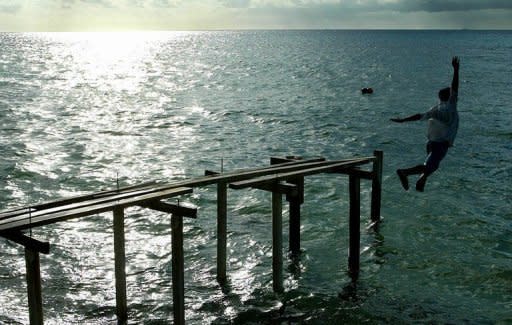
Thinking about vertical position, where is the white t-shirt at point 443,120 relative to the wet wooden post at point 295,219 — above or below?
above

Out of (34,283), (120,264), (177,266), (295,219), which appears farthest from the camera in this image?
(295,219)

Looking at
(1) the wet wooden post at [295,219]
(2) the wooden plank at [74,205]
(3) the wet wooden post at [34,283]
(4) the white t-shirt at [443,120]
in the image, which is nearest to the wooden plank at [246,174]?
(1) the wet wooden post at [295,219]

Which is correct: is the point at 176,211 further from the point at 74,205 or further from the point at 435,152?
the point at 435,152

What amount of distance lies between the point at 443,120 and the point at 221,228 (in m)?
5.47

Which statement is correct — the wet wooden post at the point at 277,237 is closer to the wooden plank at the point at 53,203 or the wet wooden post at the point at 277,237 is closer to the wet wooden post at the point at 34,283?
the wooden plank at the point at 53,203

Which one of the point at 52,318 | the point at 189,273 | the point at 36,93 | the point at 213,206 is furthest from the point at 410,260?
the point at 36,93

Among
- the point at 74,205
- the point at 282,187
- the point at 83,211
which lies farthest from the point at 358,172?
the point at 83,211

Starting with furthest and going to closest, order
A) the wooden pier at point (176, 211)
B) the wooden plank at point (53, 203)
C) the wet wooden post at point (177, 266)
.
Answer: the wet wooden post at point (177, 266) → the wooden plank at point (53, 203) → the wooden pier at point (176, 211)

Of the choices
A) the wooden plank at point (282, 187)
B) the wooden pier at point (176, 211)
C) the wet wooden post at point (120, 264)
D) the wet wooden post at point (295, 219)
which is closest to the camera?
the wooden pier at point (176, 211)

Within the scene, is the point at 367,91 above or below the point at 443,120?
below

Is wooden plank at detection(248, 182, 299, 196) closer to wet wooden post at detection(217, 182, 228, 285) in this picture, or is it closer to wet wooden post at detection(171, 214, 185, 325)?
wet wooden post at detection(217, 182, 228, 285)

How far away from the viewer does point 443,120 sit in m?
12.9

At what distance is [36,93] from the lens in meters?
53.7

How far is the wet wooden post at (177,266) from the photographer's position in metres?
9.59
